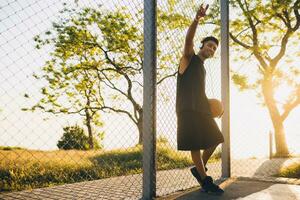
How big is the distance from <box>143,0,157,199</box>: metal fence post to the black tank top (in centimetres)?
31

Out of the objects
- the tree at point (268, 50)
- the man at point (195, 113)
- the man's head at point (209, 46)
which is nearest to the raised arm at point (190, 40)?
the man at point (195, 113)

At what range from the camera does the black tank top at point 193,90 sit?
3406 millimetres

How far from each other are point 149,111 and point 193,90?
524 mm

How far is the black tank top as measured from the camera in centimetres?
341

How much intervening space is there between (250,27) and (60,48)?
9.92 metres

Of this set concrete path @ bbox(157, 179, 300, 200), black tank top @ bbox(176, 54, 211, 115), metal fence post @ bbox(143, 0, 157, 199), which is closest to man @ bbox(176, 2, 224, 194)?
black tank top @ bbox(176, 54, 211, 115)

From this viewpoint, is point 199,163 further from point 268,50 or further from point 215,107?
point 268,50

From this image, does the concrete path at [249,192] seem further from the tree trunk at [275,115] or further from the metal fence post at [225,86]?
the tree trunk at [275,115]

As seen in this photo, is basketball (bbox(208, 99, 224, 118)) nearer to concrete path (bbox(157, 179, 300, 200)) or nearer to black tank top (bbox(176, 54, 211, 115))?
black tank top (bbox(176, 54, 211, 115))

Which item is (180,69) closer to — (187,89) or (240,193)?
(187,89)

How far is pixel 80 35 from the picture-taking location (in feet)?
59.5

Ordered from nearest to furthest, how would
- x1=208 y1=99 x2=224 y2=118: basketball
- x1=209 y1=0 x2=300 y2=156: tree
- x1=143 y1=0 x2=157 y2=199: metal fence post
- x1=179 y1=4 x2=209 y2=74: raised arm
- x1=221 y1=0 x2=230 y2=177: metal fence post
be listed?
x1=179 y1=4 x2=209 y2=74: raised arm, x1=143 y1=0 x2=157 y2=199: metal fence post, x1=208 y1=99 x2=224 y2=118: basketball, x1=221 y1=0 x2=230 y2=177: metal fence post, x1=209 y1=0 x2=300 y2=156: tree

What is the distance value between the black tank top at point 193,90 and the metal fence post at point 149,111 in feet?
1.03

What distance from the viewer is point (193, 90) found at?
3.42 meters
